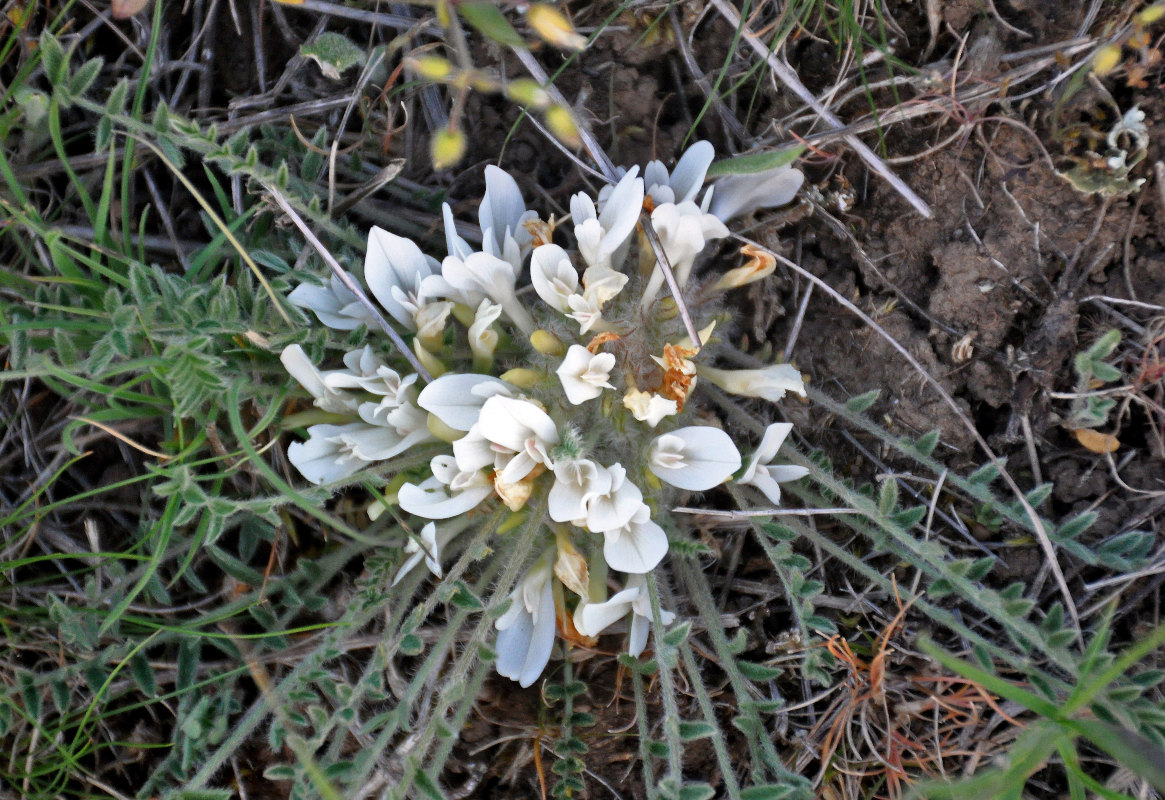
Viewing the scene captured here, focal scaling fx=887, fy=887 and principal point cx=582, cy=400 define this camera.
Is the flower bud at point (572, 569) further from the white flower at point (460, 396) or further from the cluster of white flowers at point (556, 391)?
the white flower at point (460, 396)

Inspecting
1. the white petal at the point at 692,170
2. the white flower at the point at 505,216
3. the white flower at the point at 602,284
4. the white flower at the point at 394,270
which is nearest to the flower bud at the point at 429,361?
the white flower at the point at 394,270

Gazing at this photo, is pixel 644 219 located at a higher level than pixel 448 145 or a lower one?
lower

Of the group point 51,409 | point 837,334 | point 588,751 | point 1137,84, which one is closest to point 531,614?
point 588,751

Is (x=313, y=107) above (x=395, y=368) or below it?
above

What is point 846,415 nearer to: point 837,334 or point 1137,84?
point 837,334

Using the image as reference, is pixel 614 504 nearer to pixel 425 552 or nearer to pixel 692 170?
pixel 425 552

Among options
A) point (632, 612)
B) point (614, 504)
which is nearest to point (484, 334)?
point (614, 504)

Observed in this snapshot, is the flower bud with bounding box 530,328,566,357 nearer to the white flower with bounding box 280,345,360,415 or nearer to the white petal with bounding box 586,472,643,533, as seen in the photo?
the white petal with bounding box 586,472,643,533
